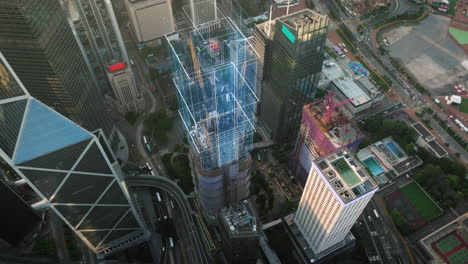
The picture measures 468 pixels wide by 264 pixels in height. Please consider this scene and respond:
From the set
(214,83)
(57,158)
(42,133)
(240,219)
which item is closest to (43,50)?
(42,133)

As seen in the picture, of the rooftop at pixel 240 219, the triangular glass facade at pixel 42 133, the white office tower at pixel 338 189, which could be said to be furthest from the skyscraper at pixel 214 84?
the triangular glass facade at pixel 42 133

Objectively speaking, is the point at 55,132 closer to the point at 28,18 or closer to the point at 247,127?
the point at 28,18

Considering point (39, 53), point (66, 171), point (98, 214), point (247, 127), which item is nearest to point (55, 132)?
point (66, 171)

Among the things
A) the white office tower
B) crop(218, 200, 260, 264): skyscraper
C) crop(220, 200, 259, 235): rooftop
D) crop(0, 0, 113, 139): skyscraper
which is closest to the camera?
crop(0, 0, 113, 139): skyscraper

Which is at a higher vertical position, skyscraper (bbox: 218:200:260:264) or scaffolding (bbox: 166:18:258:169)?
scaffolding (bbox: 166:18:258:169)

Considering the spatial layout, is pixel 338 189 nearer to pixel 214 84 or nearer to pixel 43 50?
pixel 214 84

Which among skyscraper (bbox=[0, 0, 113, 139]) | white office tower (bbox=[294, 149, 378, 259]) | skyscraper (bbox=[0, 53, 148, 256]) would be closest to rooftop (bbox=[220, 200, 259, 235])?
white office tower (bbox=[294, 149, 378, 259])

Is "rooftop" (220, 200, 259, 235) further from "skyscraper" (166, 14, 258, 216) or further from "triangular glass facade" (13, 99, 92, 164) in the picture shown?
"triangular glass facade" (13, 99, 92, 164)
